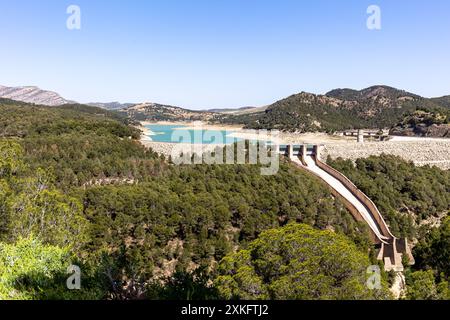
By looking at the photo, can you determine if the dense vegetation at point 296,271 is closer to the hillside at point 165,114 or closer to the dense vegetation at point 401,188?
the dense vegetation at point 401,188

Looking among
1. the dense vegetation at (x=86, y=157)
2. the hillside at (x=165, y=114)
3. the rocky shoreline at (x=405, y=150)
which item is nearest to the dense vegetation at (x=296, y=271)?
the dense vegetation at (x=86, y=157)

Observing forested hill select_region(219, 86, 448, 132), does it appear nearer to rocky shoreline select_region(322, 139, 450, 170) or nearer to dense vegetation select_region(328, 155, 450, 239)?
rocky shoreline select_region(322, 139, 450, 170)

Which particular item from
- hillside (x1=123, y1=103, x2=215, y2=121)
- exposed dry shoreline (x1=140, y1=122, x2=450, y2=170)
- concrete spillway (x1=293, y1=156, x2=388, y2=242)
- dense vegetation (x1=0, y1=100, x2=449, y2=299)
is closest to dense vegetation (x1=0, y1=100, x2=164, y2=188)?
dense vegetation (x1=0, y1=100, x2=449, y2=299)

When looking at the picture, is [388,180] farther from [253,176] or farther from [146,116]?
[146,116]

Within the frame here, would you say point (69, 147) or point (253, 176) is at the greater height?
point (69, 147)

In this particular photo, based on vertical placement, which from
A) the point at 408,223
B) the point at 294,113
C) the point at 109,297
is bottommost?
the point at 408,223
